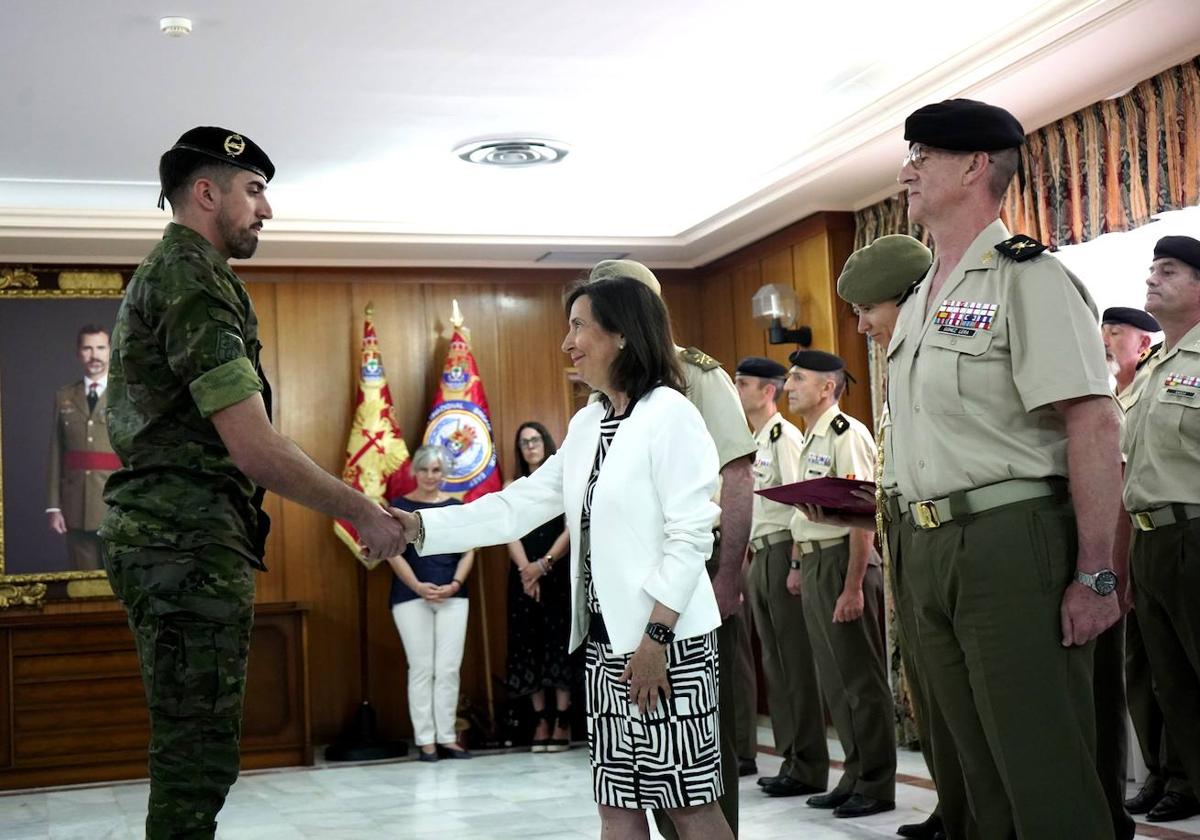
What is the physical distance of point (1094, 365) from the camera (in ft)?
6.99

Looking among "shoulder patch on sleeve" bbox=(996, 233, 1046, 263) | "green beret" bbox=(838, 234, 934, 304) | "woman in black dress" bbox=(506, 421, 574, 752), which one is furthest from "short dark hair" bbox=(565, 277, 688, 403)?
"woman in black dress" bbox=(506, 421, 574, 752)

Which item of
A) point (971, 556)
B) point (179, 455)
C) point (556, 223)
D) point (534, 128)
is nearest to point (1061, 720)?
point (971, 556)

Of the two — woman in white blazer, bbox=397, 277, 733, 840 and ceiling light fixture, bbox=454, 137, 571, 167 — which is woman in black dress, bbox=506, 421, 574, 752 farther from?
woman in white blazer, bbox=397, 277, 733, 840

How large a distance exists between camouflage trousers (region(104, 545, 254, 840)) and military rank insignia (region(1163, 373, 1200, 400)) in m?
3.00

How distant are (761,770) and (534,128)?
10.3 feet

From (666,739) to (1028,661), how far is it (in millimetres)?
678

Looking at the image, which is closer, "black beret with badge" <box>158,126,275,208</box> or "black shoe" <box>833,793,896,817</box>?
"black beret with badge" <box>158,126,275,208</box>

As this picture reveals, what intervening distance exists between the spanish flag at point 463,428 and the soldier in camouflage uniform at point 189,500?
4.77 m

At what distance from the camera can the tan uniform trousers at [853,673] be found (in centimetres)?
446

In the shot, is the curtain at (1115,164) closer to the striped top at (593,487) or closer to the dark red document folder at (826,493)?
the dark red document folder at (826,493)

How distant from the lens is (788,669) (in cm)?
513

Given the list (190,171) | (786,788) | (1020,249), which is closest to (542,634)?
(786,788)

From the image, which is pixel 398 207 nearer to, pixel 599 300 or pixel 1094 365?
pixel 599 300

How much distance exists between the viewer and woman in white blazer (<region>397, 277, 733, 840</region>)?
7.82 ft
